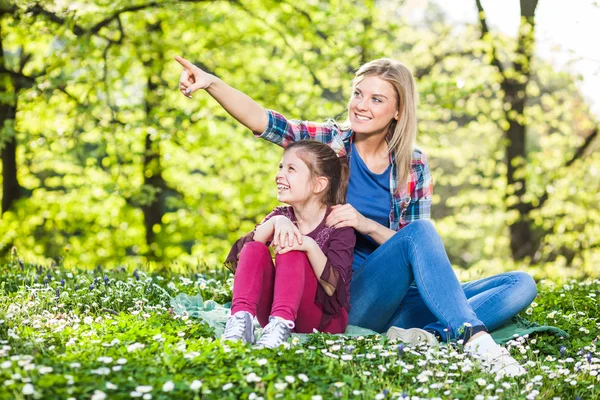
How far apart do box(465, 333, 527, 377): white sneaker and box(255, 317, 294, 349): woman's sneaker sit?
0.88 m

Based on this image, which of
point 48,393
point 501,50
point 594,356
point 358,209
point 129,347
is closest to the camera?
point 48,393

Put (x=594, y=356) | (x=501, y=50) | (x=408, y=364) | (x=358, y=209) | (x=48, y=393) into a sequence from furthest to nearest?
1. (x=501, y=50)
2. (x=358, y=209)
3. (x=594, y=356)
4. (x=408, y=364)
5. (x=48, y=393)

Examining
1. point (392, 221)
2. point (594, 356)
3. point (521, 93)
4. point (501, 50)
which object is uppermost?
point (501, 50)

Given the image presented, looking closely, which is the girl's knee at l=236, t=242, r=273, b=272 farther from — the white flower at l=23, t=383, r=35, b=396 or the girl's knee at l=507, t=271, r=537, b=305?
the girl's knee at l=507, t=271, r=537, b=305

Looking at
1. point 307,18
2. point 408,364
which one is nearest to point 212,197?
point 307,18

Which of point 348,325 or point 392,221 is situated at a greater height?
point 392,221

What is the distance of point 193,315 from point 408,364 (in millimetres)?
1313

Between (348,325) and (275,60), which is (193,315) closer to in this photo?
(348,325)

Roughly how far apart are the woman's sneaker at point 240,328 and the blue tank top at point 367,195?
0.96 m

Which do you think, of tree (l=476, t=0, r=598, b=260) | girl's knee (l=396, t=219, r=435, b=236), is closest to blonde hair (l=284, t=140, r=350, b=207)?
girl's knee (l=396, t=219, r=435, b=236)

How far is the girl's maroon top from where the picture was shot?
3.47m

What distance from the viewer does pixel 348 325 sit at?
3.87 m

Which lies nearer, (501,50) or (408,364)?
(408,364)

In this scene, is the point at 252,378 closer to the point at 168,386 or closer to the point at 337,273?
the point at 168,386
